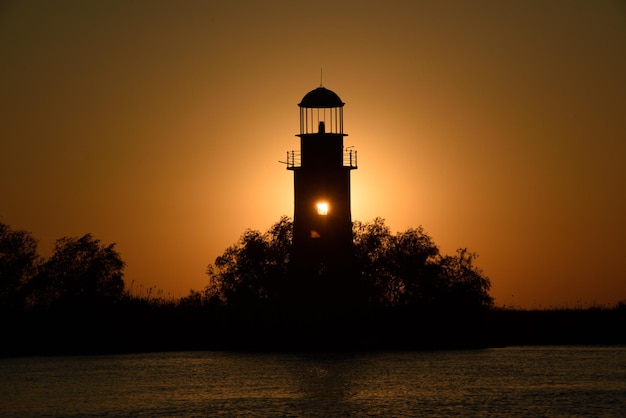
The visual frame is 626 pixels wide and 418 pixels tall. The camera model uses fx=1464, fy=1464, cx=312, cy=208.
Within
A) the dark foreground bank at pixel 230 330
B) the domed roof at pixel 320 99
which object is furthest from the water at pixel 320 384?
the domed roof at pixel 320 99

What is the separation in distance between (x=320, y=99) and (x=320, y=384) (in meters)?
19.1

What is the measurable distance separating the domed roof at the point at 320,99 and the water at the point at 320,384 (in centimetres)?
1576

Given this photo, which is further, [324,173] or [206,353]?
[206,353]

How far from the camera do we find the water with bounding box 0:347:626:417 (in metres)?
69.8

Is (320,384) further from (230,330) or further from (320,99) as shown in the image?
(320,99)

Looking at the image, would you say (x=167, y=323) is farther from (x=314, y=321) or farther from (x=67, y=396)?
(x=67, y=396)

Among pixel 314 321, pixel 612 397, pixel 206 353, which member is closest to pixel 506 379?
pixel 612 397

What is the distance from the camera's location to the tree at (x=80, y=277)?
9475 cm

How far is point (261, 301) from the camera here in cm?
9256

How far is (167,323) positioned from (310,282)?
446 inches

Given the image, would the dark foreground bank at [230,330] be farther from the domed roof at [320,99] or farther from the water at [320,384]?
the domed roof at [320,99]

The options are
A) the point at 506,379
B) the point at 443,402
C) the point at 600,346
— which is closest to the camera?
the point at 443,402

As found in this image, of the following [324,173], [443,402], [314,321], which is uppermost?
[324,173]

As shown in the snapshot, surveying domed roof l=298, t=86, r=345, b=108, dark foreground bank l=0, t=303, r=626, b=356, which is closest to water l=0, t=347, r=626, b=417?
dark foreground bank l=0, t=303, r=626, b=356
